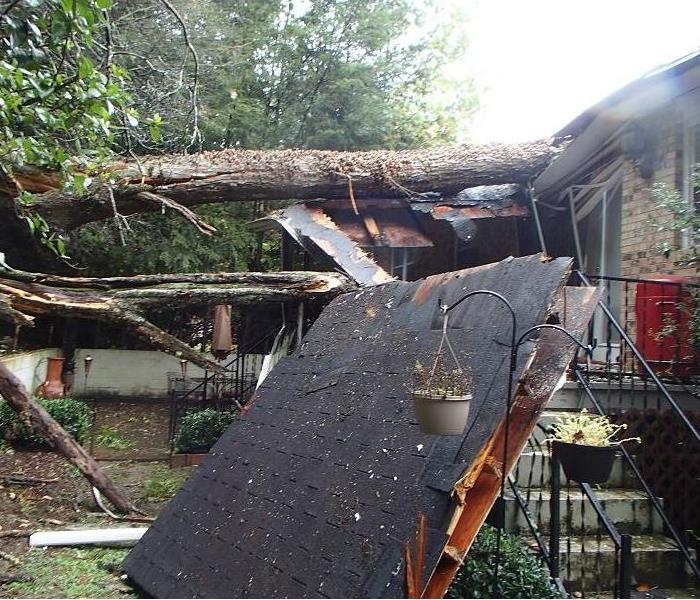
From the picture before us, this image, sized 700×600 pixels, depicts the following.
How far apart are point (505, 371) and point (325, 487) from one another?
1.17 metres

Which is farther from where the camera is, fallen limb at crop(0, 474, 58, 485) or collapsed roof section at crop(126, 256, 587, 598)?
fallen limb at crop(0, 474, 58, 485)

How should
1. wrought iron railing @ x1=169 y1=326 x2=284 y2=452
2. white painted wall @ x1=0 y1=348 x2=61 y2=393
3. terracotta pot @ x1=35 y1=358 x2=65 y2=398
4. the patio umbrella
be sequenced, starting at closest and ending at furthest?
the patio umbrella, wrought iron railing @ x1=169 y1=326 x2=284 y2=452, white painted wall @ x1=0 y1=348 x2=61 y2=393, terracotta pot @ x1=35 y1=358 x2=65 y2=398

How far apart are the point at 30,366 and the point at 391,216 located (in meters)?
8.48

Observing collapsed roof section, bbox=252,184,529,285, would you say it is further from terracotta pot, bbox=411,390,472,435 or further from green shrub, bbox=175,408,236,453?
terracotta pot, bbox=411,390,472,435

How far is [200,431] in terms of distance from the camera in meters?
9.81

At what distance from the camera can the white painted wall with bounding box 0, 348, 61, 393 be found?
1210 centimetres

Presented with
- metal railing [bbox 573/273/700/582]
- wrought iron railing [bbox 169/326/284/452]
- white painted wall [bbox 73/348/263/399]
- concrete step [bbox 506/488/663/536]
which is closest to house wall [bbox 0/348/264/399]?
white painted wall [bbox 73/348/263/399]

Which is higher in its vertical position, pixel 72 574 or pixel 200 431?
pixel 200 431

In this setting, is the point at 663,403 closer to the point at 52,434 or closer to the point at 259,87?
the point at 52,434

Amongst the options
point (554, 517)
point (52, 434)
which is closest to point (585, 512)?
point (554, 517)

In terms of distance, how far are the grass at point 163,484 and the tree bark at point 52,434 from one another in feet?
2.85

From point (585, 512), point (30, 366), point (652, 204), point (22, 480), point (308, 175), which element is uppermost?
point (308, 175)

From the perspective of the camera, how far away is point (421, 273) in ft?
37.2

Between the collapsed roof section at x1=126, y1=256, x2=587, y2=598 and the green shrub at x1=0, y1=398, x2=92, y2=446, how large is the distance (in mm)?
6122
